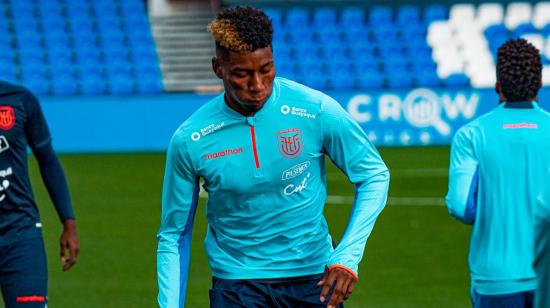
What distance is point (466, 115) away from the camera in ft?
75.3

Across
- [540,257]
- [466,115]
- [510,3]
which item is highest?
[540,257]

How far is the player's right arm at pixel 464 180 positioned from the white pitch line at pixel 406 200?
1026 cm

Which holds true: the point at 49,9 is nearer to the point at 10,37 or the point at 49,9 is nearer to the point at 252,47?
the point at 10,37

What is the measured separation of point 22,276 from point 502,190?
2.54 meters

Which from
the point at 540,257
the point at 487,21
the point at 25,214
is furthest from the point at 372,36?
the point at 540,257

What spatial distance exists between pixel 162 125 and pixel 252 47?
18.1 m

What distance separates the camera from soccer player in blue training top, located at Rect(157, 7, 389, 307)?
4.78 meters

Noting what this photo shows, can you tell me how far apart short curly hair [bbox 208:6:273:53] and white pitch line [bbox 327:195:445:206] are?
37.3 feet

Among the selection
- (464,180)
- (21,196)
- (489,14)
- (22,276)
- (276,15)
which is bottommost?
(489,14)

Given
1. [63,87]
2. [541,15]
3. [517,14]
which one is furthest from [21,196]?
[541,15]

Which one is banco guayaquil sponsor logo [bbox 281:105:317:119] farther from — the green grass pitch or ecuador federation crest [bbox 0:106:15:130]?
the green grass pitch

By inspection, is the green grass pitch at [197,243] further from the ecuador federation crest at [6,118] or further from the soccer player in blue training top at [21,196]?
the ecuador federation crest at [6,118]

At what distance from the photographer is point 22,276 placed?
5875 mm

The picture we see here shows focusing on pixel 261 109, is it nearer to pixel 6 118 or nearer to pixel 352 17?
pixel 6 118
